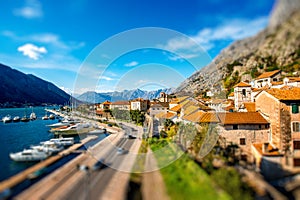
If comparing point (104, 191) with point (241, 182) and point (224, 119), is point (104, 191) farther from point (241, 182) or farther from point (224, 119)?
point (224, 119)

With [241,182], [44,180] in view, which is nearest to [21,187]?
[44,180]

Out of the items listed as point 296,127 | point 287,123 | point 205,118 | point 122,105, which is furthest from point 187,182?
point 122,105

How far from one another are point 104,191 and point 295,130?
48.9 ft

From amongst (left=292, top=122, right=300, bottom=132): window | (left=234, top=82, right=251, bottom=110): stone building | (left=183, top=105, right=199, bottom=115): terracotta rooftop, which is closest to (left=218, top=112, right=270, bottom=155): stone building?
(left=292, top=122, right=300, bottom=132): window

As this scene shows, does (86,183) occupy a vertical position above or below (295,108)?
below

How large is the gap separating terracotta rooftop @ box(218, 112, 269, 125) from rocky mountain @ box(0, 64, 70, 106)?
139457 mm

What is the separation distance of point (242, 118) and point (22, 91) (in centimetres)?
16853

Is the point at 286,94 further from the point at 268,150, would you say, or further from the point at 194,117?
the point at 194,117

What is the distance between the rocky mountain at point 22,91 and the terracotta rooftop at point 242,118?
139457 mm

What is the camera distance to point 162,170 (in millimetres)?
12680

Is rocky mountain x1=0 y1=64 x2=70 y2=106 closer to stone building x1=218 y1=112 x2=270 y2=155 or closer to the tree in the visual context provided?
the tree

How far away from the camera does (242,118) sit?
17781 millimetres

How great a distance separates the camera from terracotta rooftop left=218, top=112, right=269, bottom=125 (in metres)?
17.3

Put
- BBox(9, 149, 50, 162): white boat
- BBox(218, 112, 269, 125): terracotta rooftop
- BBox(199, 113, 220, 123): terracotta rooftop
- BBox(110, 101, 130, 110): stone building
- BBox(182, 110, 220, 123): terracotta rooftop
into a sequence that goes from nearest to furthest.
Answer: BBox(218, 112, 269, 125): terracotta rooftop
BBox(199, 113, 220, 123): terracotta rooftop
BBox(182, 110, 220, 123): terracotta rooftop
BBox(9, 149, 50, 162): white boat
BBox(110, 101, 130, 110): stone building
